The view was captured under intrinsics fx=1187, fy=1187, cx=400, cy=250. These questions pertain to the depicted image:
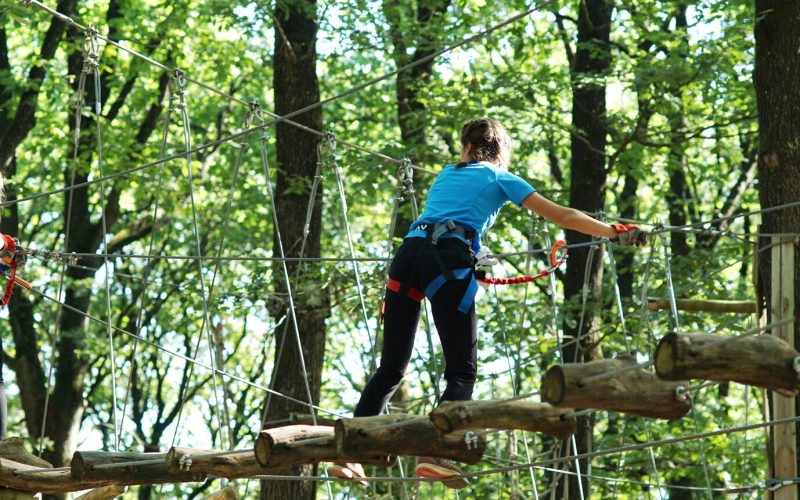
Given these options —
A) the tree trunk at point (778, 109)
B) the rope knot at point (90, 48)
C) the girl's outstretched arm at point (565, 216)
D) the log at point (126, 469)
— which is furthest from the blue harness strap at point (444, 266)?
the rope knot at point (90, 48)

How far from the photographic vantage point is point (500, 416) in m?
2.89

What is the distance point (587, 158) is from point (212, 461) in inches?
178

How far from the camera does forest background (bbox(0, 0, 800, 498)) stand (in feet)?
21.3

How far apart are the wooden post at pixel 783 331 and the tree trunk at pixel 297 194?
10.2 feet

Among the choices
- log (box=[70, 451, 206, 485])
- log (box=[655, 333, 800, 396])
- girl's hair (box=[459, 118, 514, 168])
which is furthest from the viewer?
log (box=[70, 451, 206, 485])

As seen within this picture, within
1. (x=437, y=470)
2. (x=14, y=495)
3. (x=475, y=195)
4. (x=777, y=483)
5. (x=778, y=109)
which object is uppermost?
(x=778, y=109)

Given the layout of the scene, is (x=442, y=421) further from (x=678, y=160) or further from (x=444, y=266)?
(x=678, y=160)

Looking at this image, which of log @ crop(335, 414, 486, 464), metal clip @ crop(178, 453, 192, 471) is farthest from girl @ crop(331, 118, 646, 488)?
→ metal clip @ crop(178, 453, 192, 471)

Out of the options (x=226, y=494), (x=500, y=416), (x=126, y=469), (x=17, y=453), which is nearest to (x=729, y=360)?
(x=500, y=416)

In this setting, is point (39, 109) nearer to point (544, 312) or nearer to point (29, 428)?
point (29, 428)

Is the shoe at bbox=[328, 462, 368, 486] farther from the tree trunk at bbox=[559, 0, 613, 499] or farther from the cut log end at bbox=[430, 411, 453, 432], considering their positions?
the tree trunk at bbox=[559, 0, 613, 499]

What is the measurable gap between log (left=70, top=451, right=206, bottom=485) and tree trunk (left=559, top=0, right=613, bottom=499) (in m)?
3.61

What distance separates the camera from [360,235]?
10070 millimetres

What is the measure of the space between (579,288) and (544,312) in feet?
1.37
